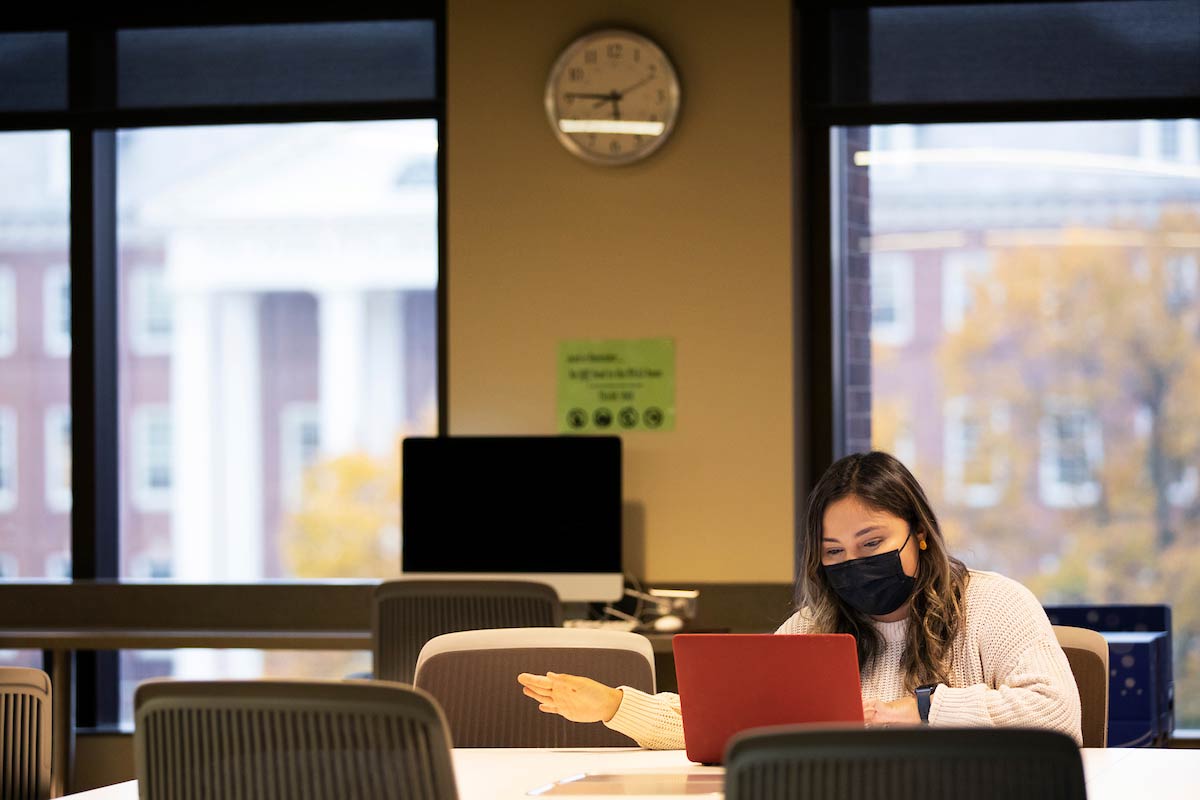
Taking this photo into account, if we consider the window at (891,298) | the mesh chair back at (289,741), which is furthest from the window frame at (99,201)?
the mesh chair back at (289,741)

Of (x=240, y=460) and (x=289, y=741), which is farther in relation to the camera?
(x=240, y=460)

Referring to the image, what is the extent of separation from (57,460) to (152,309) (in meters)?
0.59

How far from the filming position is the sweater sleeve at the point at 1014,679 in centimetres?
208

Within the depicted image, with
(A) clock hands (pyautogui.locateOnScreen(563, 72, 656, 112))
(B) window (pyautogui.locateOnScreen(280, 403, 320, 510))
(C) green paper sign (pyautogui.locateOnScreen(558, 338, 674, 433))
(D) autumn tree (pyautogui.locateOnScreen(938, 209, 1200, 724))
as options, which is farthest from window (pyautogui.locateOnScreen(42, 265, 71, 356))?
(D) autumn tree (pyautogui.locateOnScreen(938, 209, 1200, 724))

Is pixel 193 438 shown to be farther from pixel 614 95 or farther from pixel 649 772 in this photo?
pixel 649 772

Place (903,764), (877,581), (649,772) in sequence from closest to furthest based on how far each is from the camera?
1. (903,764)
2. (649,772)
3. (877,581)

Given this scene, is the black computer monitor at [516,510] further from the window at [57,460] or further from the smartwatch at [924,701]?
the smartwatch at [924,701]

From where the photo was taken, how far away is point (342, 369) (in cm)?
454

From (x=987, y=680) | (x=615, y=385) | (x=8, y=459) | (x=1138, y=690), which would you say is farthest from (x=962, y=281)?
(x=8, y=459)

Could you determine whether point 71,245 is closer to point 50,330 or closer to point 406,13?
point 50,330

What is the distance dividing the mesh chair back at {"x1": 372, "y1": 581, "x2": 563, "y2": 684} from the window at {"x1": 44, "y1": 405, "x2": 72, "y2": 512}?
1.80 m

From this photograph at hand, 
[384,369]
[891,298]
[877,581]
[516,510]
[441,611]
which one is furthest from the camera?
[384,369]

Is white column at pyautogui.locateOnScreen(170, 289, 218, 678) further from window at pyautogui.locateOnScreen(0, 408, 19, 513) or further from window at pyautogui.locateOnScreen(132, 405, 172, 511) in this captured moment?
window at pyautogui.locateOnScreen(0, 408, 19, 513)

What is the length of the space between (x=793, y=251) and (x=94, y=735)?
2.66 m
